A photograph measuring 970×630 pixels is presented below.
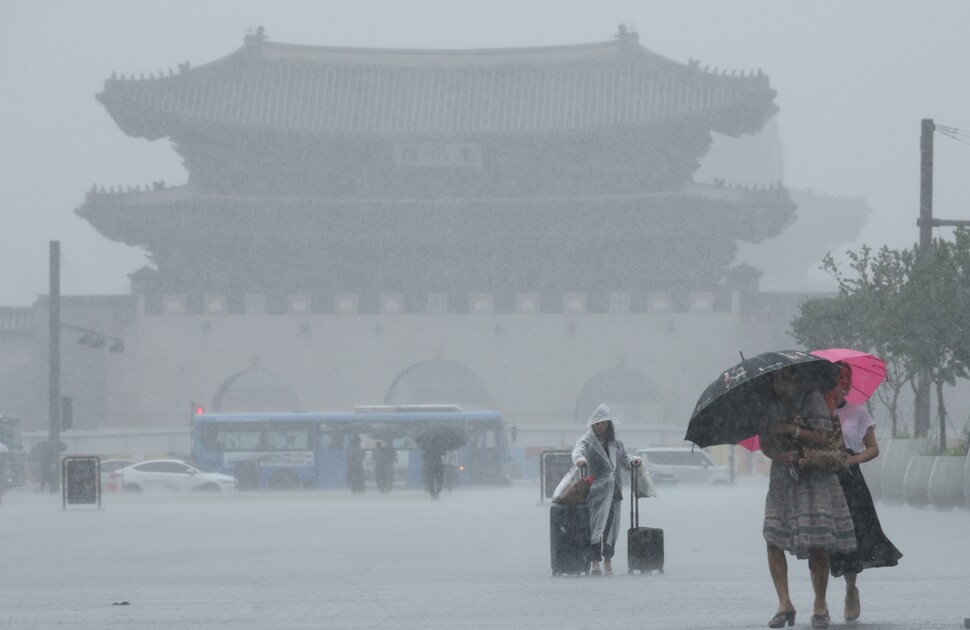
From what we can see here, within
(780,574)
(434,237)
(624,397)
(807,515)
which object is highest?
(434,237)

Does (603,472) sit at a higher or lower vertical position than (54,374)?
lower

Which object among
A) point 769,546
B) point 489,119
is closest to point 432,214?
point 489,119

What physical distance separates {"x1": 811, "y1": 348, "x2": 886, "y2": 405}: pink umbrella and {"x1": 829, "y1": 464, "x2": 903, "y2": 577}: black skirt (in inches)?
23.3

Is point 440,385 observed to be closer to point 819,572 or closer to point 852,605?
point 852,605

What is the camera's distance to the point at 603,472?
13562 mm

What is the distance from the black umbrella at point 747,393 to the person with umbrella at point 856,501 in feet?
0.91

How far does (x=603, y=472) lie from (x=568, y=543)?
690 mm

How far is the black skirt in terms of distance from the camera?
9.24 m

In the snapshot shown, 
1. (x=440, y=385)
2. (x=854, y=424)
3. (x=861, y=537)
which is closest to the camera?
(x=861, y=537)

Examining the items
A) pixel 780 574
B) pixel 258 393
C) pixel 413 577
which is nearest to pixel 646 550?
pixel 413 577

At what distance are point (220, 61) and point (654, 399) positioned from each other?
17882 millimetres

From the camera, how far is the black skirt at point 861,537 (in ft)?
30.3

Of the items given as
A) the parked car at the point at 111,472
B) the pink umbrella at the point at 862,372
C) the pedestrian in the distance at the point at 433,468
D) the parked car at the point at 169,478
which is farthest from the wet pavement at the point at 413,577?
the parked car at the point at 111,472

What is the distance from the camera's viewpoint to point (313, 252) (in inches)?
2067
